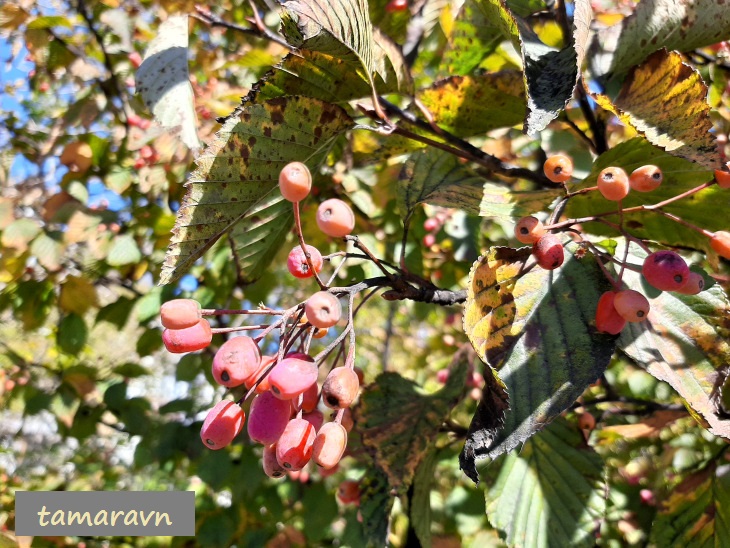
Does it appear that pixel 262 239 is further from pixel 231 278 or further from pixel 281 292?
pixel 281 292

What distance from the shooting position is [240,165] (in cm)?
56

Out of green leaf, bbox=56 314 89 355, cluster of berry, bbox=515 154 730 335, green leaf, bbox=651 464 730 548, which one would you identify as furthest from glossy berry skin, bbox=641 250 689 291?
green leaf, bbox=56 314 89 355

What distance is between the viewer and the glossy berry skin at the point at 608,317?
0.53m

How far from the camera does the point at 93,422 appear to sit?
161 cm

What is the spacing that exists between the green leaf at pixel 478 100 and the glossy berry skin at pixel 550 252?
0.26m

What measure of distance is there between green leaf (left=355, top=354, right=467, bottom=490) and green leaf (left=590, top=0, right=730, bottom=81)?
1.66ft

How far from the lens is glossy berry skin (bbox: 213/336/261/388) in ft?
1.66

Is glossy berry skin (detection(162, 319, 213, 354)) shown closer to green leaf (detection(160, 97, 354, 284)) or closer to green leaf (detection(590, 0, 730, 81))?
green leaf (detection(160, 97, 354, 284))

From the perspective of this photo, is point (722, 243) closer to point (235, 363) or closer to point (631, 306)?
point (631, 306)

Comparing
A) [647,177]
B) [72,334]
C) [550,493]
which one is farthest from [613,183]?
[72,334]

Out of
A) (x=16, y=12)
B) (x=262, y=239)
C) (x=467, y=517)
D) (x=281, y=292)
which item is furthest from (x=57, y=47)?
(x=281, y=292)

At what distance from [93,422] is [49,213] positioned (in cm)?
62

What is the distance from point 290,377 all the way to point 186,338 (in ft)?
0.40

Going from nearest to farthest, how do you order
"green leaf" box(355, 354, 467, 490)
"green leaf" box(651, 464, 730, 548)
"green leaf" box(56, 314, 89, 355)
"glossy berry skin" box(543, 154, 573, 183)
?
"glossy berry skin" box(543, 154, 573, 183), "green leaf" box(355, 354, 467, 490), "green leaf" box(651, 464, 730, 548), "green leaf" box(56, 314, 89, 355)
